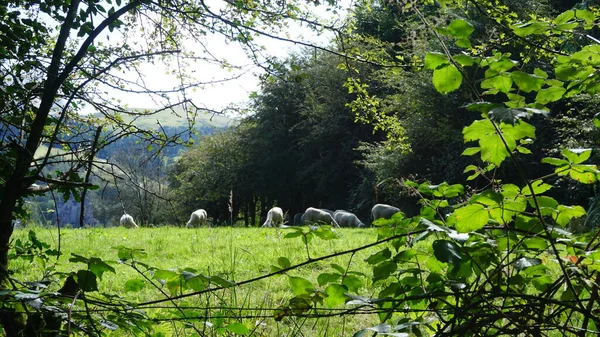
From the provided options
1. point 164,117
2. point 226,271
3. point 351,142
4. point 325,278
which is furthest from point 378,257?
point 351,142

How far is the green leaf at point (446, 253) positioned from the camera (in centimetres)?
118

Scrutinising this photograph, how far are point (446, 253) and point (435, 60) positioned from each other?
443mm

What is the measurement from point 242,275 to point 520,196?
4.85 m

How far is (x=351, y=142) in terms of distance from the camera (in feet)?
85.1

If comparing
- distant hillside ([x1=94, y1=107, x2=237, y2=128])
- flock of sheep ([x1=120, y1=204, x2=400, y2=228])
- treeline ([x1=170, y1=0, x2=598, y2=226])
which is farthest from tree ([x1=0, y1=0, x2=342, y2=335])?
flock of sheep ([x1=120, y1=204, x2=400, y2=228])

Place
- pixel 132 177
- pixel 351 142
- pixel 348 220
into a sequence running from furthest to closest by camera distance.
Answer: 1. pixel 351 142
2. pixel 348 220
3. pixel 132 177

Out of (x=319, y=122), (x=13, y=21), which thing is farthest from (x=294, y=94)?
(x=13, y=21)

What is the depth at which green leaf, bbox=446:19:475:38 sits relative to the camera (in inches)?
47.3

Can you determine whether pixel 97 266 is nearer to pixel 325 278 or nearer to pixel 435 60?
pixel 325 278

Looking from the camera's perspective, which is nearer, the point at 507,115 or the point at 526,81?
the point at 507,115

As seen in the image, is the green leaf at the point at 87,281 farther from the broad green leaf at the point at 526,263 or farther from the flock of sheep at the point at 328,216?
the flock of sheep at the point at 328,216

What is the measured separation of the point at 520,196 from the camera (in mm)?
1400

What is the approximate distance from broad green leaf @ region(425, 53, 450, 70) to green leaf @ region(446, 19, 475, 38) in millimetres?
71

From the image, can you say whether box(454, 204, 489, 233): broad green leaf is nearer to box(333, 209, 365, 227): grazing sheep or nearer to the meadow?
the meadow
